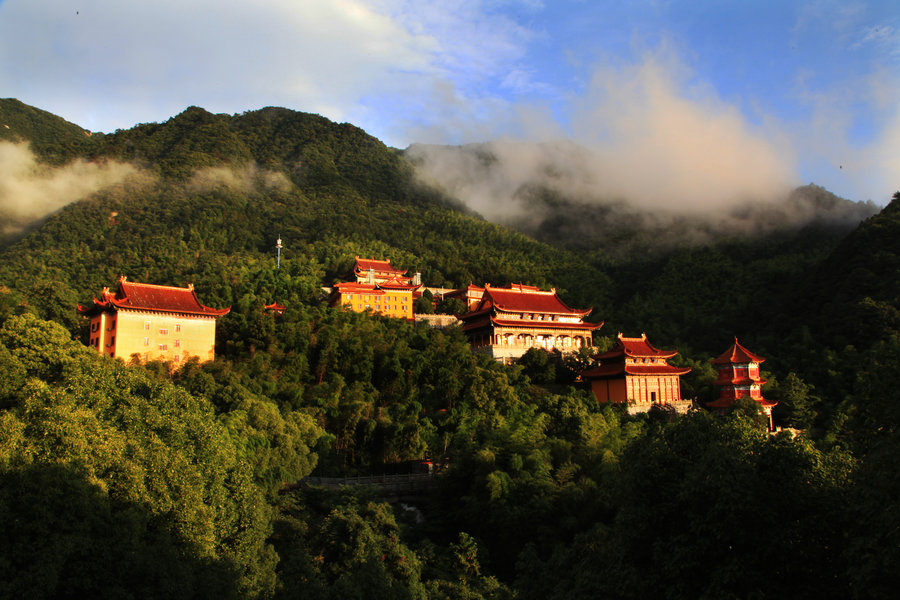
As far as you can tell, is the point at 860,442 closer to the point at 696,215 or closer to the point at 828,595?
the point at 828,595

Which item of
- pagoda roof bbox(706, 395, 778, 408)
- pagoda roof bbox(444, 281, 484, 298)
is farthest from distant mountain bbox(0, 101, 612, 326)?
pagoda roof bbox(706, 395, 778, 408)

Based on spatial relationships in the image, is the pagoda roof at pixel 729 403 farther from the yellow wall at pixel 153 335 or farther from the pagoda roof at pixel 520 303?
the yellow wall at pixel 153 335

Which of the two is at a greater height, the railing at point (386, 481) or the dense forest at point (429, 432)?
the dense forest at point (429, 432)

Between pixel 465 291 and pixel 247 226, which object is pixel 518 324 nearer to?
pixel 465 291

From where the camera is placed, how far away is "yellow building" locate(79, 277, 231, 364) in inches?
1212

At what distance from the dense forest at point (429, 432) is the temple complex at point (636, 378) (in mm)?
1198

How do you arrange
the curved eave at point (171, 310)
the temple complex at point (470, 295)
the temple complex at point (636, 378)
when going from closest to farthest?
1. the curved eave at point (171, 310)
2. the temple complex at point (636, 378)
3. the temple complex at point (470, 295)

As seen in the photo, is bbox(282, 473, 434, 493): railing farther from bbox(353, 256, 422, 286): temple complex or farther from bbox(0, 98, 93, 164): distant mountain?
bbox(0, 98, 93, 164): distant mountain

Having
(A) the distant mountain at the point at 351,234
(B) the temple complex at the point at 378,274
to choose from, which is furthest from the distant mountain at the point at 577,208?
(B) the temple complex at the point at 378,274

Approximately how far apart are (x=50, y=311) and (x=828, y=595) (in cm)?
3297

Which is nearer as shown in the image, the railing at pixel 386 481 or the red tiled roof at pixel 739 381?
the railing at pixel 386 481

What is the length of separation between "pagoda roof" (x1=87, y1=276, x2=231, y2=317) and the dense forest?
79.8 inches

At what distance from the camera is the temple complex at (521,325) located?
3916 cm

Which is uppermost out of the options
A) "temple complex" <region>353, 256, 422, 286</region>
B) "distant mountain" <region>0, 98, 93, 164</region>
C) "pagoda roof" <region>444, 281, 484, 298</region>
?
"distant mountain" <region>0, 98, 93, 164</region>
